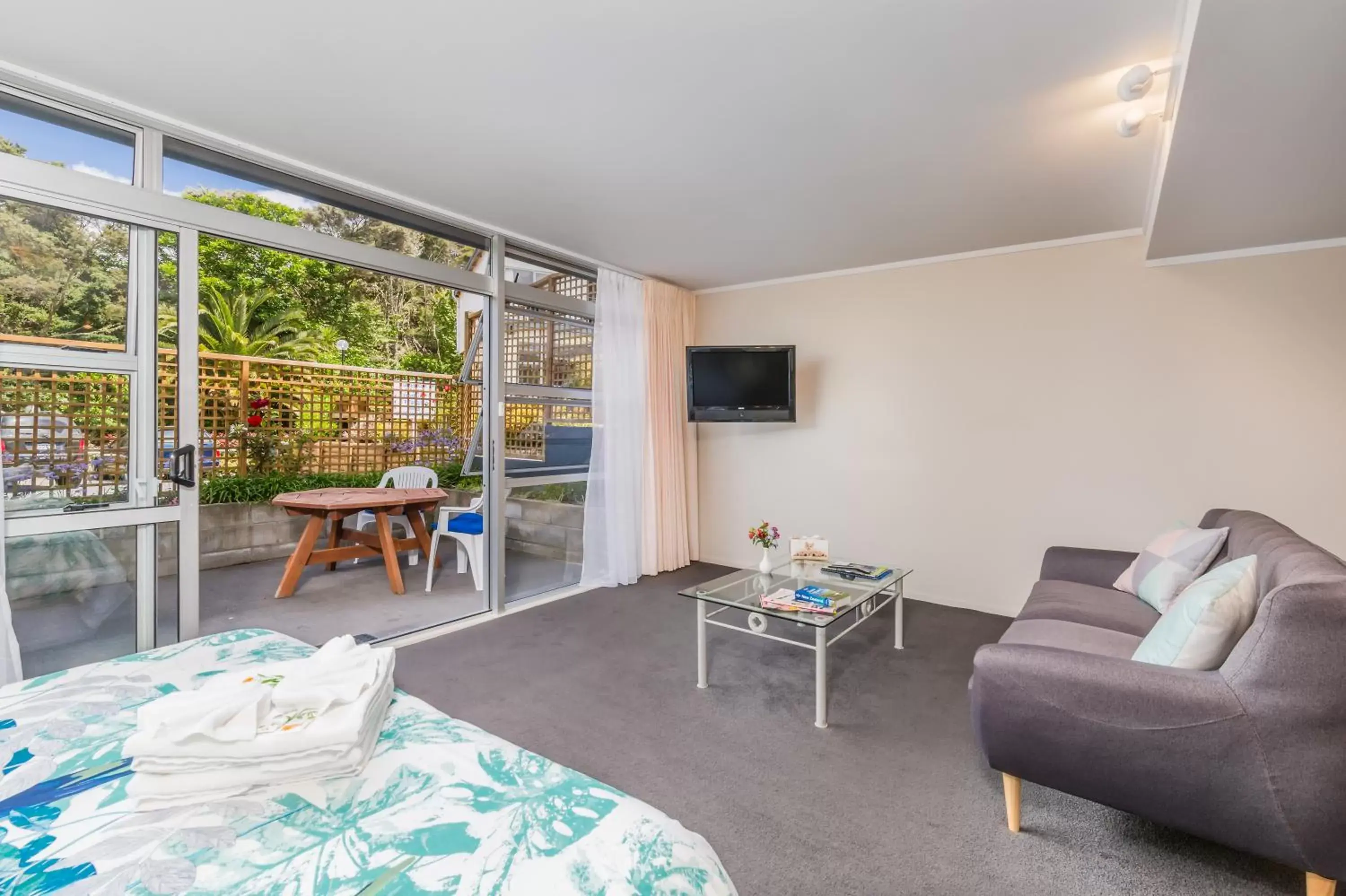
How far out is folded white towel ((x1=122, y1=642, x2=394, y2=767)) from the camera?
1.02 m

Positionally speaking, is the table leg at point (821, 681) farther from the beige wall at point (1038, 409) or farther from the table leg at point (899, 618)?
the beige wall at point (1038, 409)

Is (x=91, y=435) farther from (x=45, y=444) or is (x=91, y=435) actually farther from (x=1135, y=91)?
(x=1135, y=91)

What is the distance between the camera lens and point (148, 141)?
98.5 inches

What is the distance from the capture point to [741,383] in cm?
468

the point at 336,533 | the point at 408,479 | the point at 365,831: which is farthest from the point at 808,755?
the point at 408,479

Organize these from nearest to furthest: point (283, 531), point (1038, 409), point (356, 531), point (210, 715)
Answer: point (210, 715) < point (1038, 409) < point (356, 531) < point (283, 531)

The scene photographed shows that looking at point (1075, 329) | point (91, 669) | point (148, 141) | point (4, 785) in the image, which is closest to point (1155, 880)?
point (4, 785)

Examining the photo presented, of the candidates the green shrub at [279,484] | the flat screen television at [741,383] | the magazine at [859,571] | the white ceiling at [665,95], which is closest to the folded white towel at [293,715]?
the white ceiling at [665,95]

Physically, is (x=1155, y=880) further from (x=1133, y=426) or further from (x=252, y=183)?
(x=252, y=183)

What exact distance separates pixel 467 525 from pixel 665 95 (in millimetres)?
3270

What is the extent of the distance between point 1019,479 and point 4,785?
14.7 ft

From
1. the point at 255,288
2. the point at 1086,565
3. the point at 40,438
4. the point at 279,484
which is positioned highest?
the point at 255,288

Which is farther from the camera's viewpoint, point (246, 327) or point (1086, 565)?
point (246, 327)

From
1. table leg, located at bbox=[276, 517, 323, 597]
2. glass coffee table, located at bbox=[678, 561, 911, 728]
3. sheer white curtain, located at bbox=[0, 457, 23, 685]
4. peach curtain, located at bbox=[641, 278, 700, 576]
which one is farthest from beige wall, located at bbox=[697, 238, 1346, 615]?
sheer white curtain, located at bbox=[0, 457, 23, 685]
